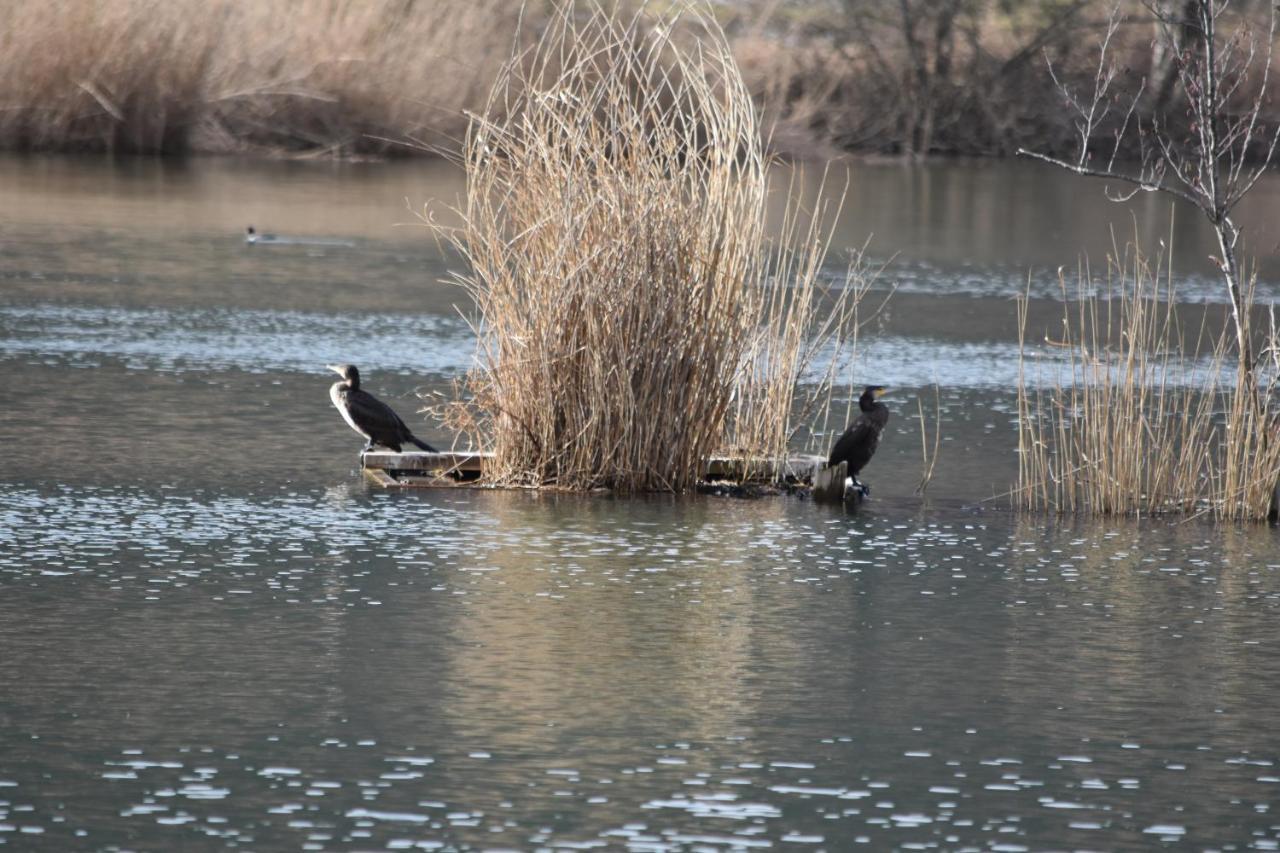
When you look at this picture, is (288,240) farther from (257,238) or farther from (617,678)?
(617,678)

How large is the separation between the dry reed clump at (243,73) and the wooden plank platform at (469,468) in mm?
17172

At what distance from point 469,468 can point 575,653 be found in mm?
2812

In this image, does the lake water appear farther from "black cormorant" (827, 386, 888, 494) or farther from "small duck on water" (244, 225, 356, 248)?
"small duck on water" (244, 225, 356, 248)

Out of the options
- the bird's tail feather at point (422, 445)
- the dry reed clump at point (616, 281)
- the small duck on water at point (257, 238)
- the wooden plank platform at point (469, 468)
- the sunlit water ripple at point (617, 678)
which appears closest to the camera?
the sunlit water ripple at point (617, 678)

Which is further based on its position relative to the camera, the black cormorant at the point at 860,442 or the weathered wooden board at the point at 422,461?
the weathered wooden board at the point at 422,461

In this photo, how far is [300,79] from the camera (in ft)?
84.9

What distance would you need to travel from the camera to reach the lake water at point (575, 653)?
172 inches

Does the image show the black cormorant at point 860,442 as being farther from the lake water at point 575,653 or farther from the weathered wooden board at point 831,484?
the lake water at point 575,653

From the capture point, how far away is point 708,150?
26.7ft

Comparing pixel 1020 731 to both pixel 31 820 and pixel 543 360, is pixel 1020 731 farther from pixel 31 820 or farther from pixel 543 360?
pixel 543 360

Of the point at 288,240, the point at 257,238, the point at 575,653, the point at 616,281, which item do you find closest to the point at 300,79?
the point at 288,240

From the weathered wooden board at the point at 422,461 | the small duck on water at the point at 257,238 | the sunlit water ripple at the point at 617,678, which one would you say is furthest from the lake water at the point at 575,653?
the small duck on water at the point at 257,238

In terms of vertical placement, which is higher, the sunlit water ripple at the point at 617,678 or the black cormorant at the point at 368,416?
the black cormorant at the point at 368,416

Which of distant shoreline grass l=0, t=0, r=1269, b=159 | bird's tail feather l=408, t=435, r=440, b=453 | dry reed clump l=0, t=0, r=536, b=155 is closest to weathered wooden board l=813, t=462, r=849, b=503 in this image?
bird's tail feather l=408, t=435, r=440, b=453
